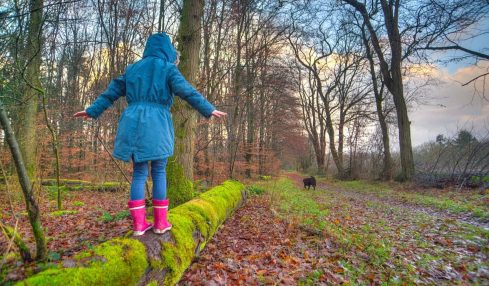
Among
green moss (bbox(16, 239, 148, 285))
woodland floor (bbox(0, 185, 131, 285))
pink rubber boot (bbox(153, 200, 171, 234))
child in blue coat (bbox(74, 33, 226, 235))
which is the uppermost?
child in blue coat (bbox(74, 33, 226, 235))

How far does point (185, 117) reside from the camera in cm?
529

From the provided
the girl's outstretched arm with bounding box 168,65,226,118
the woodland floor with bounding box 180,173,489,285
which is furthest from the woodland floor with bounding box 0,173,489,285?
the girl's outstretched arm with bounding box 168,65,226,118

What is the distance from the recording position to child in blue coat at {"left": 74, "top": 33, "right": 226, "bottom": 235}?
2891 millimetres

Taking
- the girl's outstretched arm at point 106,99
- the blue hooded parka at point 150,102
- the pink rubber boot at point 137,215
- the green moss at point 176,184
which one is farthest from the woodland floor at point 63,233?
the girl's outstretched arm at point 106,99

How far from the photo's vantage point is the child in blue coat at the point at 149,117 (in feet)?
9.48

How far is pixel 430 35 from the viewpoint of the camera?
40.0ft

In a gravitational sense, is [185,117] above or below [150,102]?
above

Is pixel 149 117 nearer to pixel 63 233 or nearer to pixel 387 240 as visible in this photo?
pixel 63 233

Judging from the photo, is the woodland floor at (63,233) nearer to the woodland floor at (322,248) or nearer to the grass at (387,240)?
the woodland floor at (322,248)

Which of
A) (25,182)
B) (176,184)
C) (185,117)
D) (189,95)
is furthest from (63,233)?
(189,95)

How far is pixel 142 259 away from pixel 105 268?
0.37 metres

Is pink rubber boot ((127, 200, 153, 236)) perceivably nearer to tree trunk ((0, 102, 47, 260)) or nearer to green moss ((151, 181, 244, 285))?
green moss ((151, 181, 244, 285))

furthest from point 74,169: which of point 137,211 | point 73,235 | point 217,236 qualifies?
point 137,211

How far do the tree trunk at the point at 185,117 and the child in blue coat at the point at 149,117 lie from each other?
1973 millimetres
